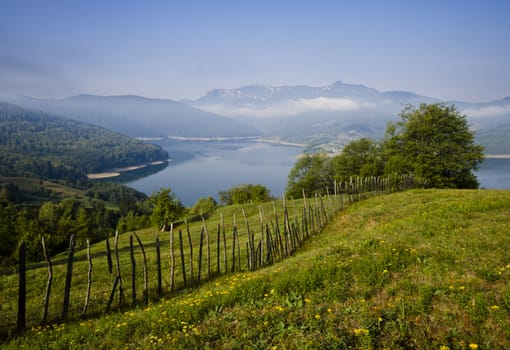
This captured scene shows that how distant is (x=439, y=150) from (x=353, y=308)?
4306 centimetres

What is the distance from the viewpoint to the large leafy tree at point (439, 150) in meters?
40.0

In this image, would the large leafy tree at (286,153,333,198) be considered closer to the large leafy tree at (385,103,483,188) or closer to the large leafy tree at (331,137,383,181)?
the large leafy tree at (331,137,383,181)

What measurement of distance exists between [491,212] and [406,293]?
1050 centimetres

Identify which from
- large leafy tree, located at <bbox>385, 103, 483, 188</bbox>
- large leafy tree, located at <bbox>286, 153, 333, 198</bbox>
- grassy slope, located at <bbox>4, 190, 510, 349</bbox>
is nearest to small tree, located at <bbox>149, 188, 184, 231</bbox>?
large leafy tree, located at <bbox>286, 153, 333, 198</bbox>

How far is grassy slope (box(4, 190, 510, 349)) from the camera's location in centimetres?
555

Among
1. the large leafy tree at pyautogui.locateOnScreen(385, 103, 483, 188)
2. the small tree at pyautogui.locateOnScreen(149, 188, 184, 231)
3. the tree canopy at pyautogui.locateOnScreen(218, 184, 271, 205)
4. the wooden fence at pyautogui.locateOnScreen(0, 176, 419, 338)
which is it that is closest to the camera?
the wooden fence at pyautogui.locateOnScreen(0, 176, 419, 338)

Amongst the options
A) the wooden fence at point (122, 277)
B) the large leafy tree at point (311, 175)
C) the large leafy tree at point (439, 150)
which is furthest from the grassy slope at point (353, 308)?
the large leafy tree at point (311, 175)

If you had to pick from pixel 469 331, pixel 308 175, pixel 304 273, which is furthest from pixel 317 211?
pixel 308 175

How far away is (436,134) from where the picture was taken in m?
41.8

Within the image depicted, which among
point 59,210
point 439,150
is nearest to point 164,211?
point 439,150

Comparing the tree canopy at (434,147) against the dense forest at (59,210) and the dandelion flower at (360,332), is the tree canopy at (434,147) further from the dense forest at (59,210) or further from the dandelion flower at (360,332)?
the dense forest at (59,210)

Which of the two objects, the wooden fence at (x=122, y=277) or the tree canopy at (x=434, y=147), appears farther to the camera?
the tree canopy at (x=434, y=147)

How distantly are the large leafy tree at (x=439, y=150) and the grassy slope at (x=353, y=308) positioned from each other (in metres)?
33.9

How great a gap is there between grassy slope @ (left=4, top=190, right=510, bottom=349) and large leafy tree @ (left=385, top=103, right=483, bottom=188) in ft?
111
